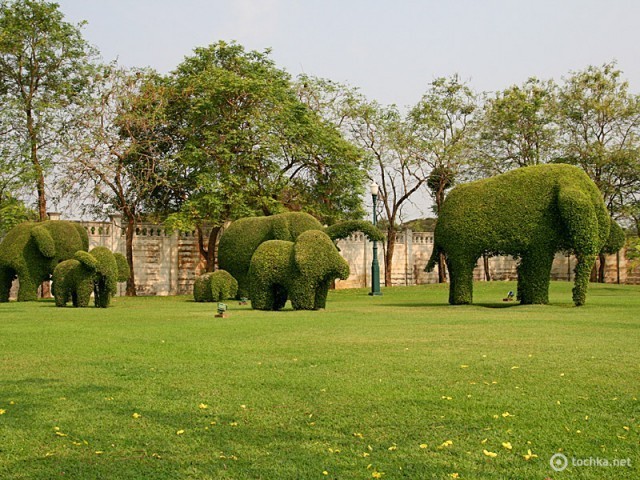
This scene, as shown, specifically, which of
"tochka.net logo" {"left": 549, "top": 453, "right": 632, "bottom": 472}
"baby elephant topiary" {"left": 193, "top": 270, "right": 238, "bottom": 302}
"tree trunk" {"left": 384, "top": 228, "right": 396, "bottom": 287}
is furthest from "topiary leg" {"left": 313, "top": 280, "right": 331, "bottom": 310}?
"tree trunk" {"left": 384, "top": 228, "right": 396, "bottom": 287}

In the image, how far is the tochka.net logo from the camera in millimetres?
4223

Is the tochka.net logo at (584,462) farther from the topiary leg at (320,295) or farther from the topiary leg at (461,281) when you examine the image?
the topiary leg at (461,281)

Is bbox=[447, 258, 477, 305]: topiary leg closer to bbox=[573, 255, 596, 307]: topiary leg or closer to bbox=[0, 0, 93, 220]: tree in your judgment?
bbox=[573, 255, 596, 307]: topiary leg

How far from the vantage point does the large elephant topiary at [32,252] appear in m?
21.0

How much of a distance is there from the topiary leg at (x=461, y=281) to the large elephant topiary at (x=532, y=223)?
30 millimetres

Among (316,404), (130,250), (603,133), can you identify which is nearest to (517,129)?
(603,133)

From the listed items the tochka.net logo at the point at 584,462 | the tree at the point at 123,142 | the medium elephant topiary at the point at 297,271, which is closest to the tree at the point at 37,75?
the tree at the point at 123,142

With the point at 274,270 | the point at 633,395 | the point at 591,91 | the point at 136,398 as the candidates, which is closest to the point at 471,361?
the point at 633,395

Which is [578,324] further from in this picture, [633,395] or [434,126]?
[434,126]

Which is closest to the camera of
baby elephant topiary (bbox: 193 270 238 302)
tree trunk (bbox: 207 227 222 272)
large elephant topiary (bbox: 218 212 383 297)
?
baby elephant topiary (bbox: 193 270 238 302)

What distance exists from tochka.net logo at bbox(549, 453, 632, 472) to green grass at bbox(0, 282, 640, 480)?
5cm

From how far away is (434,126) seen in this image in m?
33.6

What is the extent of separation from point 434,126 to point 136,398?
1150 inches

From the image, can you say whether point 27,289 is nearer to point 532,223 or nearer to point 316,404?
point 532,223
